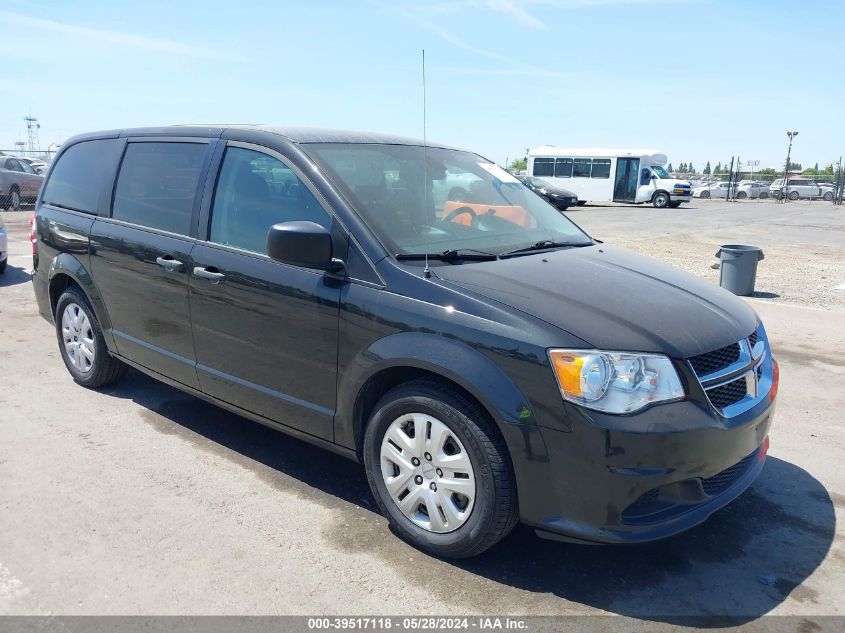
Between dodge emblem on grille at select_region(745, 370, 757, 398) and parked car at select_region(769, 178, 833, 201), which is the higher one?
dodge emblem on grille at select_region(745, 370, 757, 398)

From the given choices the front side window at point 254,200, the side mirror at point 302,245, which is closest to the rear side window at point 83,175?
the front side window at point 254,200

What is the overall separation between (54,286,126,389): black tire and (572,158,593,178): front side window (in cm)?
3237

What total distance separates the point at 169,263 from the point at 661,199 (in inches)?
A: 1305

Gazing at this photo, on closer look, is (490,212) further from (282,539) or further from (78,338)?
(78,338)

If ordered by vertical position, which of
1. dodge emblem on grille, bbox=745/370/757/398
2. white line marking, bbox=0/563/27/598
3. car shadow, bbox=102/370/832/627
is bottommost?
car shadow, bbox=102/370/832/627

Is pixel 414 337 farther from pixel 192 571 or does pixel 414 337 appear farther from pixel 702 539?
pixel 702 539

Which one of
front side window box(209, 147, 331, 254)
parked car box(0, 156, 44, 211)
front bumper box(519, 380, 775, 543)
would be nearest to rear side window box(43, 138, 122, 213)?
front side window box(209, 147, 331, 254)

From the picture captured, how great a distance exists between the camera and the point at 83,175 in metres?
5.16

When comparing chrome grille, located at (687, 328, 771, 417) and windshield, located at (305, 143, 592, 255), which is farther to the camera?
windshield, located at (305, 143, 592, 255)

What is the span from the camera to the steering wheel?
149 inches

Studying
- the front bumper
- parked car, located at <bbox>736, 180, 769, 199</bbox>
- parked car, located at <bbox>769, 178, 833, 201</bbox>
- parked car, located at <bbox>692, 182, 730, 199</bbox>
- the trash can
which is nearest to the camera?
the front bumper

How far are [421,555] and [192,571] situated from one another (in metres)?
0.99

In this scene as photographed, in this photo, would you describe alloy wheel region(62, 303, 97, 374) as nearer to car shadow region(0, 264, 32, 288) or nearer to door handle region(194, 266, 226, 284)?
door handle region(194, 266, 226, 284)

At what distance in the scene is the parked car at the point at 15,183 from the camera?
810 inches
